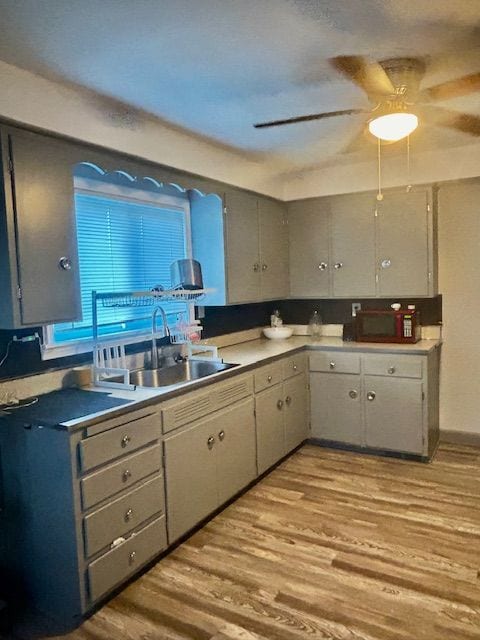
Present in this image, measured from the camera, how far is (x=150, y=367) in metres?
3.05

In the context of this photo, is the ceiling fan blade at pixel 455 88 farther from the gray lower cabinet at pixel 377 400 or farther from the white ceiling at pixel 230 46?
the gray lower cabinet at pixel 377 400

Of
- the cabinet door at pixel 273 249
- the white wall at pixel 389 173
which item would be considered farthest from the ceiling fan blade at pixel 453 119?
the cabinet door at pixel 273 249

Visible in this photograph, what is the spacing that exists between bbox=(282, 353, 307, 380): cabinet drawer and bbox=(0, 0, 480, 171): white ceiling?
1764 mm

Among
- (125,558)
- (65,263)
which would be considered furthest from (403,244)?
(125,558)

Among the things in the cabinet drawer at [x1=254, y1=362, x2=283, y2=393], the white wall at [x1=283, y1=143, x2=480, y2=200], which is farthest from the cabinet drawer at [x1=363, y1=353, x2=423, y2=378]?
the white wall at [x1=283, y1=143, x2=480, y2=200]

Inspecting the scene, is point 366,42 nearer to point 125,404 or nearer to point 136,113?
point 136,113

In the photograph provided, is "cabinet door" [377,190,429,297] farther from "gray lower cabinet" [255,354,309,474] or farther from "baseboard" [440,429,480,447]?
"baseboard" [440,429,480,447]

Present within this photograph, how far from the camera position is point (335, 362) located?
12.4 feet

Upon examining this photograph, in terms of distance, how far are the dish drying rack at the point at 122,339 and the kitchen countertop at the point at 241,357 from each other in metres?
0.11

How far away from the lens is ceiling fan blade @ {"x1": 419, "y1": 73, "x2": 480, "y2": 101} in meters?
1.89

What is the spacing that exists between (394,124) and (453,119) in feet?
3.52

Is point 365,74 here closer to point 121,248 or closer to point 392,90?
point 392,90

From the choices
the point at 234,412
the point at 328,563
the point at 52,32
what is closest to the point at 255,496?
the point at 234,412

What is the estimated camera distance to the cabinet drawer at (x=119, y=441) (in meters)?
1.97
